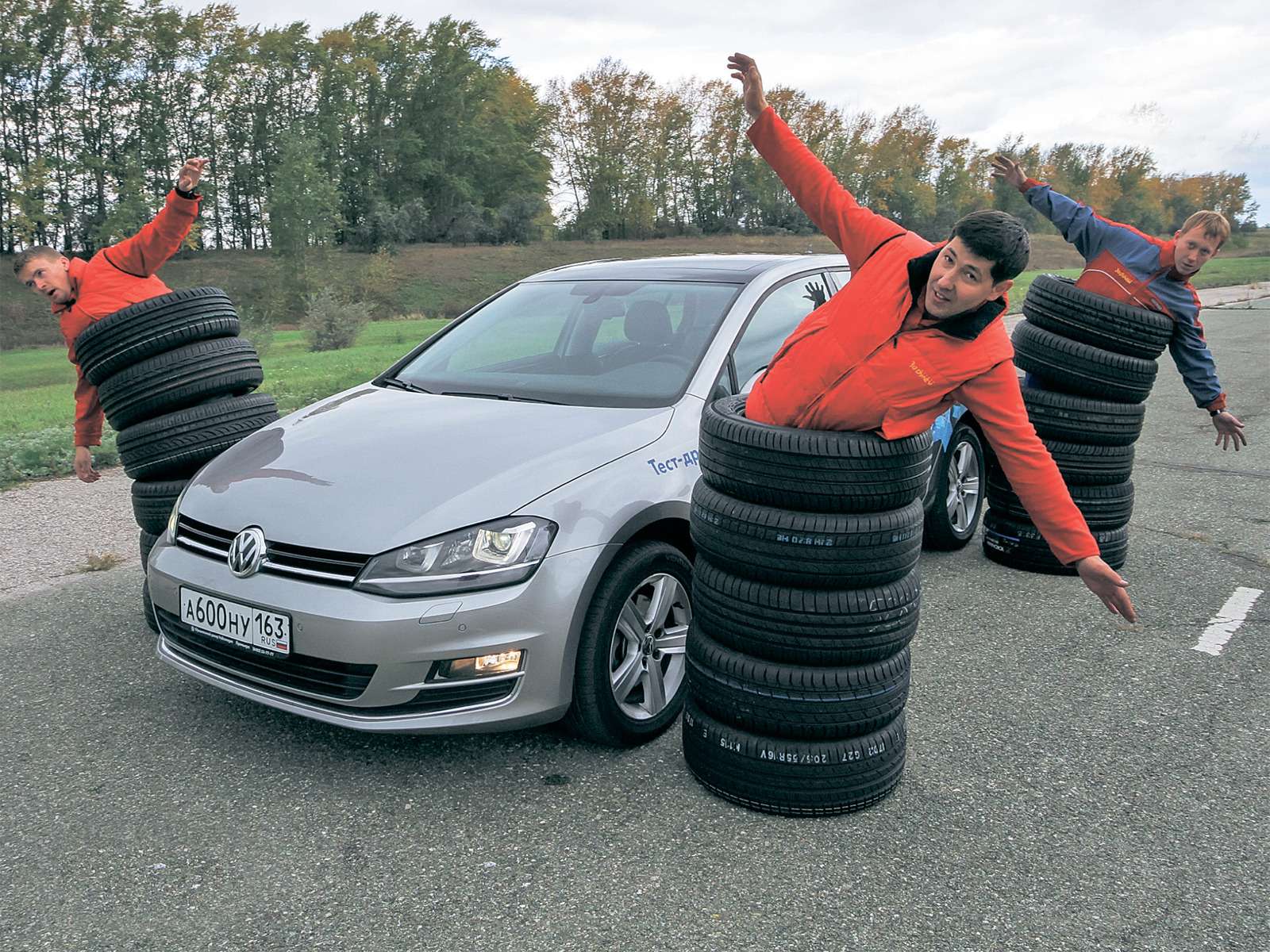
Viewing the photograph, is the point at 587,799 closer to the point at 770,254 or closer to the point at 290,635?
the point at 290,635

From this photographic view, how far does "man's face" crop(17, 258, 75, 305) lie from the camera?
4914 mm

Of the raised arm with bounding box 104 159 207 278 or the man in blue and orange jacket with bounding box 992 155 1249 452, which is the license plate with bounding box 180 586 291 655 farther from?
the man in blue and orange jacket with bounding box 992 155 1249 452

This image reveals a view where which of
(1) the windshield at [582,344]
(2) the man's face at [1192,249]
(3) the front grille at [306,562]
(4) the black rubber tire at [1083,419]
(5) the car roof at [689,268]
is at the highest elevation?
(2) the man's face at [1192,249]

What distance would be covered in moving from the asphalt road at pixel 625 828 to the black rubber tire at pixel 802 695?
304 millimetres

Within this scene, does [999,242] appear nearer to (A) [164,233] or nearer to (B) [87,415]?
(A) [164,233]

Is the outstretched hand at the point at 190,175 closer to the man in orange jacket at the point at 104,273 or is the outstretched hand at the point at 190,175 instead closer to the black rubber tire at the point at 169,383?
the man in orange jacket at the point at 104,273

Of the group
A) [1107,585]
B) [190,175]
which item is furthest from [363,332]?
[1107,585]

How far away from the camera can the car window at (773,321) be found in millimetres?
4438

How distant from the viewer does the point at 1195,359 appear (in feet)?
18.1

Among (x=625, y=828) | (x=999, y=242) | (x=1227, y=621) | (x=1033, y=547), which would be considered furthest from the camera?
(x=1033, y=547)

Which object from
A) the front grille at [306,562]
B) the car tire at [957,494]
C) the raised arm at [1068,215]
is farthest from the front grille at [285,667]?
the raised arm at [1068,215]

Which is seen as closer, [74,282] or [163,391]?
[163,391]

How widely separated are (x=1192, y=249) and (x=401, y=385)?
13.2 feet

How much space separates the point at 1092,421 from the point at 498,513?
3629mm
